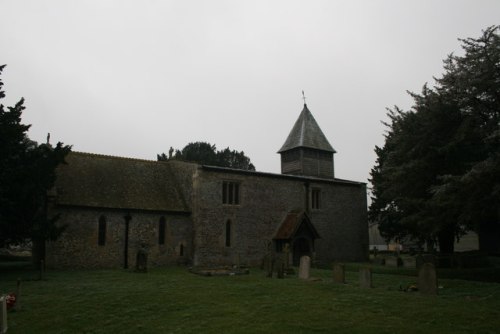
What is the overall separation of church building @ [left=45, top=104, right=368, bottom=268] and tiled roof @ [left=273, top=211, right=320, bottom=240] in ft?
0.24

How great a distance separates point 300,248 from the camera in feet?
101

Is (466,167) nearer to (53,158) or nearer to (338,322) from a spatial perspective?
(338,322)

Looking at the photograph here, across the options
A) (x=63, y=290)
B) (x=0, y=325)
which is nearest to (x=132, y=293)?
(x=63, y=290)

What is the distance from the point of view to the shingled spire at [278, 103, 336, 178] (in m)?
39.9

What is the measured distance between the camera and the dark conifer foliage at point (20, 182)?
2009cm

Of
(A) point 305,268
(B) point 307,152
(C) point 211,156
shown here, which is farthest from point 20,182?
(C) point 211,156

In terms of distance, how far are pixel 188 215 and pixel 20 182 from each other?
1088 centimetres

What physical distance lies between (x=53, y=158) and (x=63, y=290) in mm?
8672

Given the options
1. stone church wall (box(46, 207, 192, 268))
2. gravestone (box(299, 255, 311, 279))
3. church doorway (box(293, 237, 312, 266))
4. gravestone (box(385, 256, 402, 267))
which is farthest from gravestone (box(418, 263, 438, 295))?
stone church wall (box(46, 207, 192, 268))

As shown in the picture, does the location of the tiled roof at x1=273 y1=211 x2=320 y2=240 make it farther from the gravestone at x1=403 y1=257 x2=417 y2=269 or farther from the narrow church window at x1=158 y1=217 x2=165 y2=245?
the narrow church window at x1=158 y1=217 x2=165 y2=245

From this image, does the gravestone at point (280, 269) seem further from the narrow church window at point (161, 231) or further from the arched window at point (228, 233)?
the narrow church window at point (161, 231)

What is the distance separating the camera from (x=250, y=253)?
29.3 metres

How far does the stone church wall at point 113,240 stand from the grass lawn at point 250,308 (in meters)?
7.24

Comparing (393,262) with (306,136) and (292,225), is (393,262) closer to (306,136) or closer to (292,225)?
(292,225)
